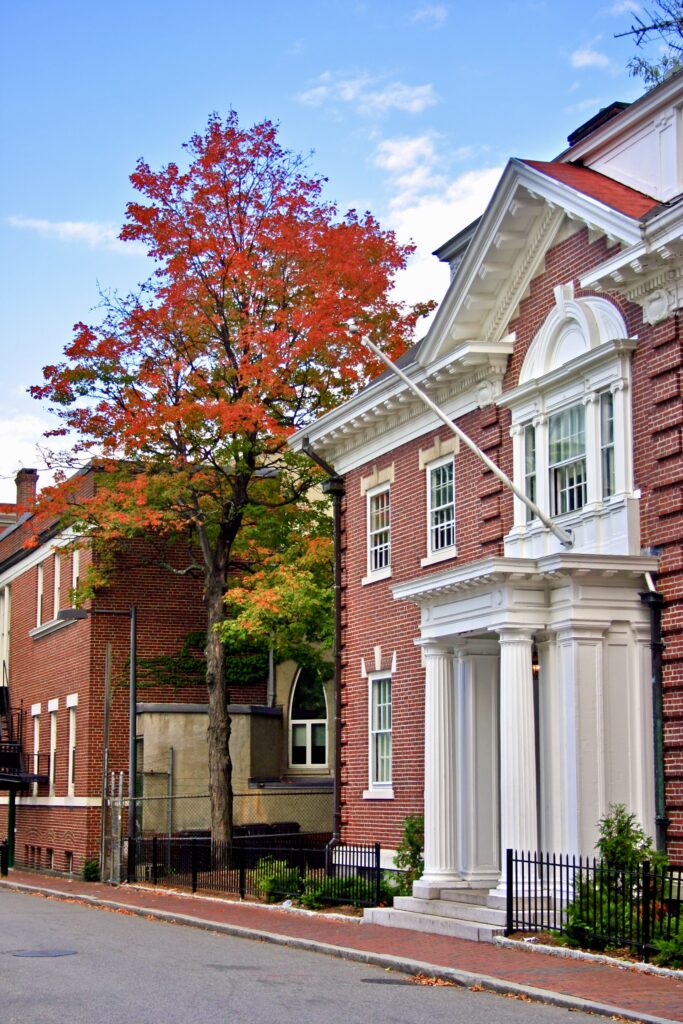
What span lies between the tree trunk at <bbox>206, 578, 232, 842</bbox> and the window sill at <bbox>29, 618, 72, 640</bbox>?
810cm

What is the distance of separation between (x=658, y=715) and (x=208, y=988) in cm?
664

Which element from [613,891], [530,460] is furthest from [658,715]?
[530,460]

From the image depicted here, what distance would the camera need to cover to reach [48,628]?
40438 millimetres

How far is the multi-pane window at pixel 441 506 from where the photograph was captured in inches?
902

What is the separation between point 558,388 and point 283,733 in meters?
19.3

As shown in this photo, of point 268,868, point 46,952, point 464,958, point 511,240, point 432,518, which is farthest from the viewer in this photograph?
point 268,868

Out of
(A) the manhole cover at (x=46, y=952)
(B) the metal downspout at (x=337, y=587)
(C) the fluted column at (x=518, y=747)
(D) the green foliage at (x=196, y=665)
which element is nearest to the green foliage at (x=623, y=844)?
(C) the fluted column at (x=518, y=747)

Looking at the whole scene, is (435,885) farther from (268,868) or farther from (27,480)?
(27,480)

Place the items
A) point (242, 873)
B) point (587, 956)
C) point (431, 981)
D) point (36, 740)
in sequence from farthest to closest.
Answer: point (36, 740), point (242, 873), point (587, 956), point (431, 981)

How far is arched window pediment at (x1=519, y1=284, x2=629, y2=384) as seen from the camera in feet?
61.1

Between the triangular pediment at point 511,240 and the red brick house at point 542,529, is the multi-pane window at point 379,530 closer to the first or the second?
the red brick house at point 542,529

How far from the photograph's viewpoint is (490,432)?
21578mm

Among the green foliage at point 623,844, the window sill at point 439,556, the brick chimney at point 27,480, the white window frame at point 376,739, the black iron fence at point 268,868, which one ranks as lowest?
the black iron fence at point 268,868

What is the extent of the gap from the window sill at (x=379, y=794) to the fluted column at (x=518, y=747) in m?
5.50
